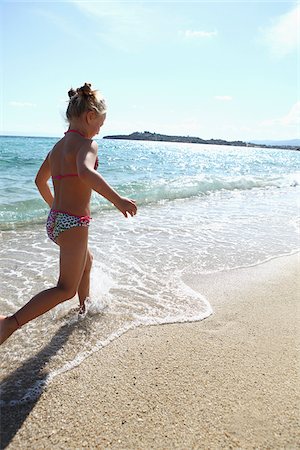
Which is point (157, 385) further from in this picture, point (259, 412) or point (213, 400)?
point (259, 412)

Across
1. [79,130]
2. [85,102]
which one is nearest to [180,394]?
[79,130]

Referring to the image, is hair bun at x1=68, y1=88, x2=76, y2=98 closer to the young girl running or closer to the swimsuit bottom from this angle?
the young girl running

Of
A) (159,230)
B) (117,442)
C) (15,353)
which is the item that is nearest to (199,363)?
(117,442)

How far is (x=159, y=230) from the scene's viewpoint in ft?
20.6

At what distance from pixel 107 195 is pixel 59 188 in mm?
575

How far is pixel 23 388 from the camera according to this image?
6.95 ft

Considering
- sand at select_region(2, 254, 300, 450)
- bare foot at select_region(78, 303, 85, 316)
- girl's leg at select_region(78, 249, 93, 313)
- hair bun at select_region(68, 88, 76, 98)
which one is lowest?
sand at select_region(2, 254, 300, 450)

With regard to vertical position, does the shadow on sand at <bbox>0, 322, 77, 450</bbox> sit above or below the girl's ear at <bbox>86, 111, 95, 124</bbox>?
below

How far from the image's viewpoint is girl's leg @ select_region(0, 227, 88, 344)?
2348 mm

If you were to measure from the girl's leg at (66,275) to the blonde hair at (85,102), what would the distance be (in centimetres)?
84

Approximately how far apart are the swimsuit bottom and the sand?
2.99ft

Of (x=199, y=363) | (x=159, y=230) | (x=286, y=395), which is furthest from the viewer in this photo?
(x=159, y=230)

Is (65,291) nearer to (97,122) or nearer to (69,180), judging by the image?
(69,180)

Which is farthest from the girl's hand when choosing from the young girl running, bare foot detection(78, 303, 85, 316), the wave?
the wave
